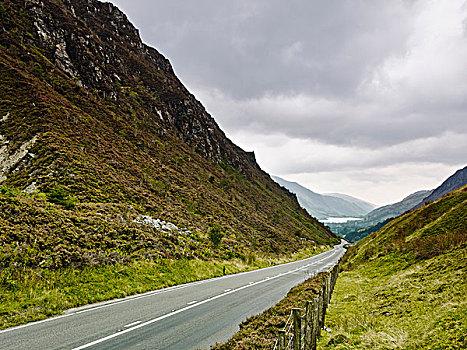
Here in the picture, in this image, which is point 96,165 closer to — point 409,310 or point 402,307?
point 402,307

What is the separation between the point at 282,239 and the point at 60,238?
42979mm

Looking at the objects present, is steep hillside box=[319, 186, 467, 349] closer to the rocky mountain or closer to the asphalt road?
the asphalt road

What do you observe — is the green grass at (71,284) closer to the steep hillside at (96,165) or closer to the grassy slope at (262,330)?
the steep hillside at (96,165)

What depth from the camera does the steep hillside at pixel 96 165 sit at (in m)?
14.6

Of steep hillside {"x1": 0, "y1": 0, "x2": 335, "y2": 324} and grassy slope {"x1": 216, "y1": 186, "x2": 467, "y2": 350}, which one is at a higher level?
steep hillside {"x1": 0, "y1": 0, "x2": 335, "y2": 324}

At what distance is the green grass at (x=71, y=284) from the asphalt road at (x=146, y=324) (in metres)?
0.70

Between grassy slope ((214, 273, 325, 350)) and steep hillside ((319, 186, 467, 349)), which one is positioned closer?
steep hillside ((319, 186, 467, 349))

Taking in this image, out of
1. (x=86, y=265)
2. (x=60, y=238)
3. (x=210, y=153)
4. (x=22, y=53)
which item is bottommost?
(x=86, y=265)

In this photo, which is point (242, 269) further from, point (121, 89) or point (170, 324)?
point (121, 89)

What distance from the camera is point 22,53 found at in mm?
39688

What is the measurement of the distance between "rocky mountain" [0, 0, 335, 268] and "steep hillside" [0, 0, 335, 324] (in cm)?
13

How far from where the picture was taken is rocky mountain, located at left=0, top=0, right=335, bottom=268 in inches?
616

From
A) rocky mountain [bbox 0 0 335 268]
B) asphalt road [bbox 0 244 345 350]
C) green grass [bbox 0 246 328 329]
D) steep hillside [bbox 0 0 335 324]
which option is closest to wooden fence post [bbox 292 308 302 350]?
asphalt road [bbox 0 244 345 350]

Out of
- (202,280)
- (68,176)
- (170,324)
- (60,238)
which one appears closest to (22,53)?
(68,176)
